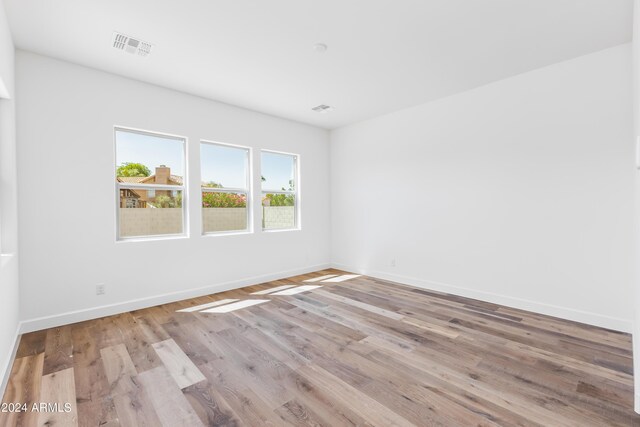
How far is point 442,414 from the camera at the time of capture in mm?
1734

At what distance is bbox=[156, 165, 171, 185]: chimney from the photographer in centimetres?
377

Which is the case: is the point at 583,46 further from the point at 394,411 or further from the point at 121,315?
the point at 121,315

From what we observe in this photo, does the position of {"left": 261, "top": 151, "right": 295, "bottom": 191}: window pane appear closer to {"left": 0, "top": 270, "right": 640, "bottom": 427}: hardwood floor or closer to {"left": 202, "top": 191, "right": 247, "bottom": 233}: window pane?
{"left": 202, "top": 191, "right": 247, "bottom": 233}: window pane

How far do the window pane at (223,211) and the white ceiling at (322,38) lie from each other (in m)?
1.50

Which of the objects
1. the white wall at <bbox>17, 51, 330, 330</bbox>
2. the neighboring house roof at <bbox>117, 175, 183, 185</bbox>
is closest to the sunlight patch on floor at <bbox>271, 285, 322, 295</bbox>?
the white wall at <bbox>17, 51, 330, 330</bbox>

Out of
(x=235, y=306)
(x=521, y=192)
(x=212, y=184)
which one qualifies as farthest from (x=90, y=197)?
(x=521, y=192)

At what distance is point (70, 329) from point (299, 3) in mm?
3676

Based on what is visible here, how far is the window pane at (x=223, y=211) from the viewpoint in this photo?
13.9 feet

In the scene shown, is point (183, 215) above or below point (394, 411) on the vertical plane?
above

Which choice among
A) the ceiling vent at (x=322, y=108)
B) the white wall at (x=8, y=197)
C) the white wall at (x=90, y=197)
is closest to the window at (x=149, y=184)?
the white wall at (x=90, y=197)

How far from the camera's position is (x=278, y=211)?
517 cm

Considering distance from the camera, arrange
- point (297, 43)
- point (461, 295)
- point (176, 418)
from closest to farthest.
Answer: point (176, 418) → point (297, 43) → point (461, 295)

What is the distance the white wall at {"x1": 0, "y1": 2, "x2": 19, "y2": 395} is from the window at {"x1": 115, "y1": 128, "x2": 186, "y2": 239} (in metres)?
0.92

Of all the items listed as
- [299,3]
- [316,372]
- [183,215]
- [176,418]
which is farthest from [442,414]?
[183,215]
